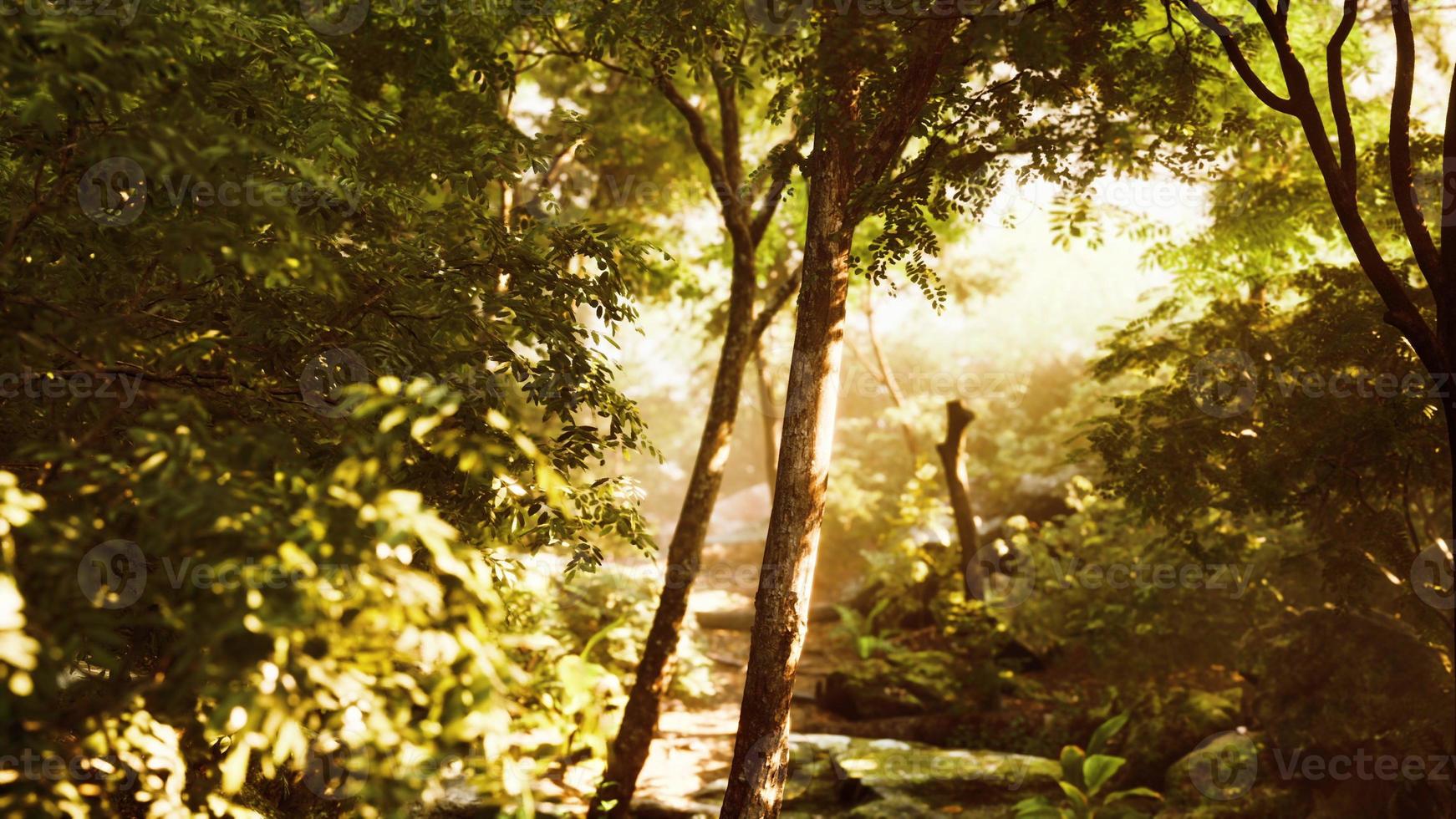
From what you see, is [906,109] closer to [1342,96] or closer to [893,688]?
[1342,96]
